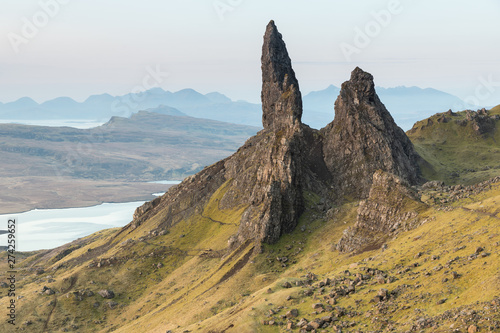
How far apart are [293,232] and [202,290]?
3910 centimetres

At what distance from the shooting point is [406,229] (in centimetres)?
12000

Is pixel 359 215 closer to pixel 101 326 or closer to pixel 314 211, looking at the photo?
pixel 314 211

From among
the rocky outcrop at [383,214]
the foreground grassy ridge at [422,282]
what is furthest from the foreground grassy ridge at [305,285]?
the rocky outcrop at [383,214]

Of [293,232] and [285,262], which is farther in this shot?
[293,232]

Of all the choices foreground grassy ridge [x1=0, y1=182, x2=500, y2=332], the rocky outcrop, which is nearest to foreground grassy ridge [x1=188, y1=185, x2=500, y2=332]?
foreground grassy ridge [x1=0, y1=182, x2=500, y2=332]

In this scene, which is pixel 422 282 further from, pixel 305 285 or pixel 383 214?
pixel 383 214

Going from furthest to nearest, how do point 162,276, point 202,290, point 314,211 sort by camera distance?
1. point 162,276
2. point 314,211
3. point 202,290

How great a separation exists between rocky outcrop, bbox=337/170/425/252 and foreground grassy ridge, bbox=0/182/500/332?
4.11 metres

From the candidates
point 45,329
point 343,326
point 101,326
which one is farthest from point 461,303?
point 45,329

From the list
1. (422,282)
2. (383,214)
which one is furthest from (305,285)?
(383,214)

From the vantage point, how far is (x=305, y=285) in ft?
340

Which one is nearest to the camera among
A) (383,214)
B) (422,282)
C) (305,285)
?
(422,282)

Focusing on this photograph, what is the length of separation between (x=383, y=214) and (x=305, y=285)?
121ft

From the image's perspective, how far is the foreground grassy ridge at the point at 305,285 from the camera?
250 ft
